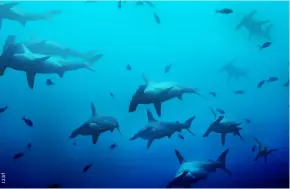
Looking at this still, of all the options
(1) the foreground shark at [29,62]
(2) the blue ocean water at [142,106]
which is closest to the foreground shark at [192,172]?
(1) the foreground shark at [29,62]

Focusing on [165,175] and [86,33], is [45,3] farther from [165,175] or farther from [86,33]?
[165,175]

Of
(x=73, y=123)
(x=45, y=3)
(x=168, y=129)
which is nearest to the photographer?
(x=168, y=129)

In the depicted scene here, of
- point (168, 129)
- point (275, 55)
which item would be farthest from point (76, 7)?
point (168, 129)

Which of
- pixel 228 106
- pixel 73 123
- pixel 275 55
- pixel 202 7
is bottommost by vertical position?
pixel 73 123

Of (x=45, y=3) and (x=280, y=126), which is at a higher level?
(x=45, y=3)

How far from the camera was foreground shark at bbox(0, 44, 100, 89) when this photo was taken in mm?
6105

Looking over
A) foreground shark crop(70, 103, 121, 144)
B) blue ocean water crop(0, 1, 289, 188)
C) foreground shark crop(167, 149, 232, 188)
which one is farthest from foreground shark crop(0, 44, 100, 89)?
blue ocean water crop(0, 1, 289, 188)

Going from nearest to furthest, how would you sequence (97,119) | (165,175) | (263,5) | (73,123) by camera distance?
1. (97,119)
2. (165,175)
3. (263,5)
4. (73,123)

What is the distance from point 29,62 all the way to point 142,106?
15.4m

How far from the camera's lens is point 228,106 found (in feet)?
74.1

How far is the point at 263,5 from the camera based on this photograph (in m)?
20.4

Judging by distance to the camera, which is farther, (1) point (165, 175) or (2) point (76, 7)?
(2) point (76, 7)

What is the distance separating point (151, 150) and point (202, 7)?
1134 cm

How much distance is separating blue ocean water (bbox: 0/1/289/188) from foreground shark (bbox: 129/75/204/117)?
7.11 m
